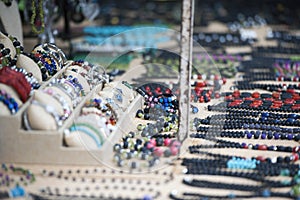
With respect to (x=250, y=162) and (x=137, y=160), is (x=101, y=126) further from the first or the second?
(x=250, y=162)

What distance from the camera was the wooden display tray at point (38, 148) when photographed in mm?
3201

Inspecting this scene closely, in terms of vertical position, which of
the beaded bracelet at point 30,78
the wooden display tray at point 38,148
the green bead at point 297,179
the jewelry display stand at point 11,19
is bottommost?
the green bead at point 297,179

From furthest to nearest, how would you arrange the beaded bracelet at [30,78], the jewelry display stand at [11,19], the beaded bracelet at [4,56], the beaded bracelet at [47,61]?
the jewelry display stand at [11,19] → the beaded bracelet at [47,61] → the beaded bracelet at [4,56] → the beaded bracelet at [30,78]

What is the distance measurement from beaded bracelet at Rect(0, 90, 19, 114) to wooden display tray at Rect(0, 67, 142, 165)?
4cm

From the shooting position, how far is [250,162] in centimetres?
336

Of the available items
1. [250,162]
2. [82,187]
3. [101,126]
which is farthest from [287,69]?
[82,187]

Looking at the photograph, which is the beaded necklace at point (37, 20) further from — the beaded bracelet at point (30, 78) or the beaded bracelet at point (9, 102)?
the beaded bracelet at point (9, 102)

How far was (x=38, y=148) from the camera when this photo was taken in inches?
128

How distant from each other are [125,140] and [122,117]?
0.19 meters

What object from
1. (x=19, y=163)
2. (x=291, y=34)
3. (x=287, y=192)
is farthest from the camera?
(x=291, y=34)

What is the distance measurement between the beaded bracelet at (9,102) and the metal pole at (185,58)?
40.6 inches

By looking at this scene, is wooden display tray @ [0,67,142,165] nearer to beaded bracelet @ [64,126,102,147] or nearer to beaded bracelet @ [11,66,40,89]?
beaded bracelet @ [64,126,102,147]

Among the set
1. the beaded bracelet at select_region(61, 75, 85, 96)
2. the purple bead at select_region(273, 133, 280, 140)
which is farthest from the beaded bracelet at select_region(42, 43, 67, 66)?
the purple bead at select_region(273, 133, 280, 140)

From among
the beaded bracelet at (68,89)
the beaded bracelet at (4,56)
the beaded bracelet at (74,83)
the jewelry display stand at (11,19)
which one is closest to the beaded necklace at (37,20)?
the jewelry display stand at (11,19)
